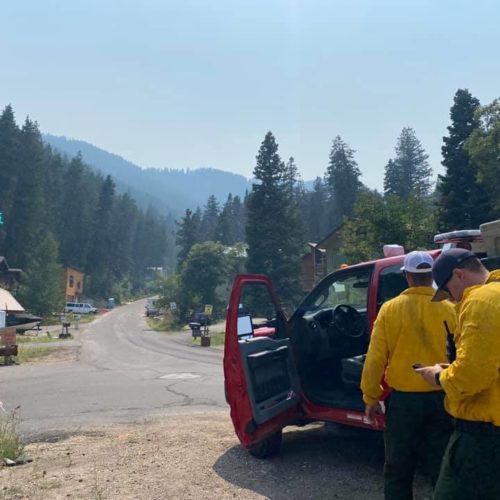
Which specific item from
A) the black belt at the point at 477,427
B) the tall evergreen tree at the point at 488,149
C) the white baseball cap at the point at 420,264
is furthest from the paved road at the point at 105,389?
the tall evergreen tree at the point at 488,149

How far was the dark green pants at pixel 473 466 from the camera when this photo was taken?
8.13 feet

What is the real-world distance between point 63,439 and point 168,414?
86.0 inches

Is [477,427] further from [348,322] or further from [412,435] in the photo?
[348,322]

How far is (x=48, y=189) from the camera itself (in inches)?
3398

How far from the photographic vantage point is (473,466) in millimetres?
→ 2508

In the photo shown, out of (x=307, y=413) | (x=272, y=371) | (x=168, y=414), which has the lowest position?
(x=168, y=414)

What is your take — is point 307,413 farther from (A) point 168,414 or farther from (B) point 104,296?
(B) point 104,296

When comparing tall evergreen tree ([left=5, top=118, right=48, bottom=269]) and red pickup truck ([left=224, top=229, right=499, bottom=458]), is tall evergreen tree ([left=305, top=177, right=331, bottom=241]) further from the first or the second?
red pickup truck ([left=224, top=229, right=499, bottom=458])

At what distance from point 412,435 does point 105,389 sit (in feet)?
32.1

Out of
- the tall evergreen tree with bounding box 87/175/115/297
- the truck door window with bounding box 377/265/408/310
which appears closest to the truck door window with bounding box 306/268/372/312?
the truck door window with bounding box 377/265/408/310

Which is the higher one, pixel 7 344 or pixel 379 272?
pixel 379 272

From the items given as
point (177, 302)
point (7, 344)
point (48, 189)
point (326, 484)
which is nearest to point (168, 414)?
point (326, 484)

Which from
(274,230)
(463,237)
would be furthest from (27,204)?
(463,237)

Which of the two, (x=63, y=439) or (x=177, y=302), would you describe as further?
(x=177, y=302)
